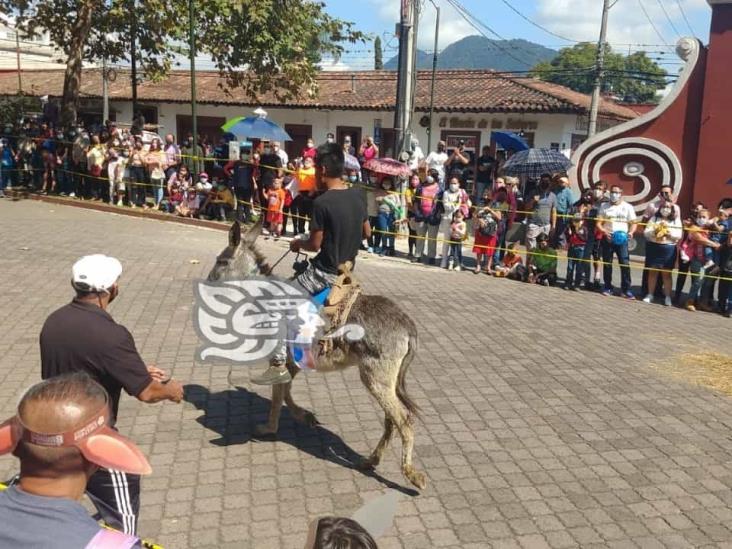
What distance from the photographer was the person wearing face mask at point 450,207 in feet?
41.1

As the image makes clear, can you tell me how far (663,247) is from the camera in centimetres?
1096

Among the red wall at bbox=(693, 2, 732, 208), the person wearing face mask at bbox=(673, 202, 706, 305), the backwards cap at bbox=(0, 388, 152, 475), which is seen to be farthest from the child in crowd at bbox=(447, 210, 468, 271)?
the backwards cap at bbox=(0, 388, 152, 475)

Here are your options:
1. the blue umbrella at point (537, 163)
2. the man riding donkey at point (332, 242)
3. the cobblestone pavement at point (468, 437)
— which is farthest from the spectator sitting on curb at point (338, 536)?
the blue umbrella at point (537, 163)

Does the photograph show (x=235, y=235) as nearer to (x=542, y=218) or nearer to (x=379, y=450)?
(x=379, y=450)

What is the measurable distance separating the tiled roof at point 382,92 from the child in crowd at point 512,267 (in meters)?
13.2

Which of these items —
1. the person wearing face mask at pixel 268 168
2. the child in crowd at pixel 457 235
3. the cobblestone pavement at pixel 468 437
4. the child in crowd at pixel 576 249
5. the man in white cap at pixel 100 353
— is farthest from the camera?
the person wearing face mask at pixel 268 168

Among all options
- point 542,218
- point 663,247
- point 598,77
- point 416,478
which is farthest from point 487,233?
point 598,77

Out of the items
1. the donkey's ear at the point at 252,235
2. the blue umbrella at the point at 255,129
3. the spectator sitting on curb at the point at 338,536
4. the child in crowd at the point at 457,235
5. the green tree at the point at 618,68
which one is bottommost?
the child in crowd at the point at 457,235

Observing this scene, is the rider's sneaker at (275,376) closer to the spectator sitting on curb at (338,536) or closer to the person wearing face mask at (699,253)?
the spectator sitting on curb at (338,536)

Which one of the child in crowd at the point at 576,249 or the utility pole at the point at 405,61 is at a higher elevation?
the utility pole at the point at 405,61

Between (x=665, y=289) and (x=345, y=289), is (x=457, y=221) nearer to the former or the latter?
(x=665, y=289)

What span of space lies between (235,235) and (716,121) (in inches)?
471

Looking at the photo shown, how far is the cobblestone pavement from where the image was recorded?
4.16m

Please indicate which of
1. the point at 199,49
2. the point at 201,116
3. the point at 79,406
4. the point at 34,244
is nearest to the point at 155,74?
the point at 199,49
